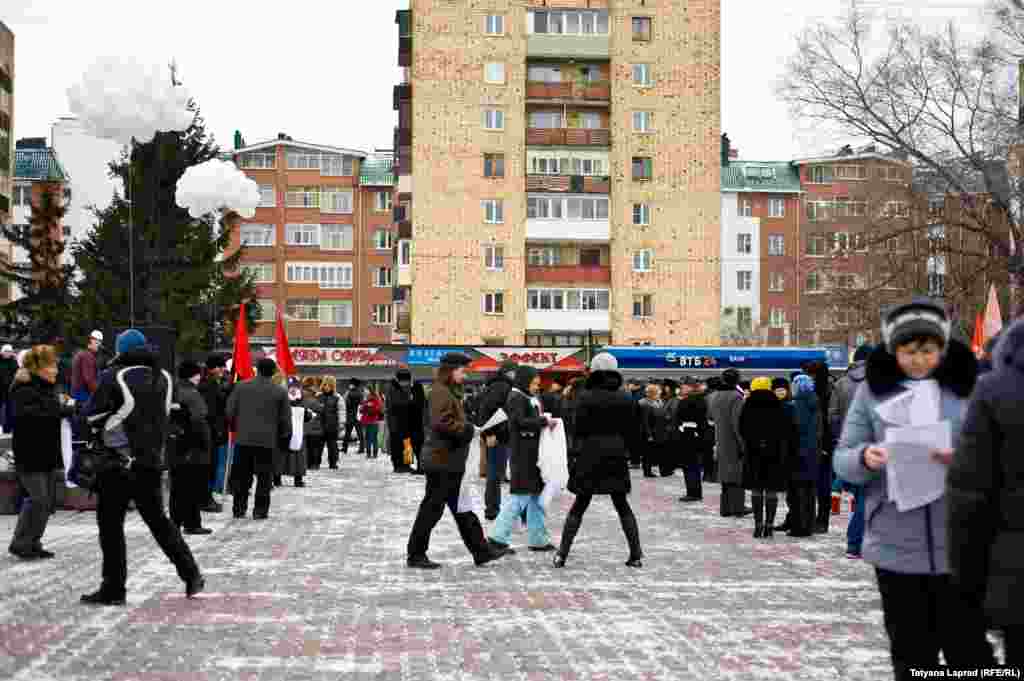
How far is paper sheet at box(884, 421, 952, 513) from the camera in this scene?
562 centimetres

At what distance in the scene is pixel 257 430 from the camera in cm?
1750

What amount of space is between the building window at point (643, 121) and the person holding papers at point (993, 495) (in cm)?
6880

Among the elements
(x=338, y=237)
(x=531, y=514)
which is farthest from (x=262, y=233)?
(x=531, y=514)

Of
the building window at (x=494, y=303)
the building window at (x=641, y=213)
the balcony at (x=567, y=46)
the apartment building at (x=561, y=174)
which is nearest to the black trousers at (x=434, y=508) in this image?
the apartment building at (x=561, y=174)

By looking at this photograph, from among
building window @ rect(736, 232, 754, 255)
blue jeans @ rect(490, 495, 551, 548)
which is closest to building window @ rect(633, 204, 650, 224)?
building window @ rect(736, 232, 754, 255)

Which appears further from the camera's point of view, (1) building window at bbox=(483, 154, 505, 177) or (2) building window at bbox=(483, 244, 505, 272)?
(1) building window at bbox=(483, 154, 505, 177)

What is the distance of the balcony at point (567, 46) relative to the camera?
236 feet

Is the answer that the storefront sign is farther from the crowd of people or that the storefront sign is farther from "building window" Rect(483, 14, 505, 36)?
the crowd of people

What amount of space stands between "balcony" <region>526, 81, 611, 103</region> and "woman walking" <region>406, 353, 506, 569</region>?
6081 centimetres

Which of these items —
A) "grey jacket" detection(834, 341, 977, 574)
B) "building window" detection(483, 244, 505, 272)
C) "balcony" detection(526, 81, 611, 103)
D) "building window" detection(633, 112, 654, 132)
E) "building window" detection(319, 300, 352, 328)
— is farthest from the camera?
"building window" detection(319, 300, 352, 328)

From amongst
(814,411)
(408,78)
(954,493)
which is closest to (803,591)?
(814,411)

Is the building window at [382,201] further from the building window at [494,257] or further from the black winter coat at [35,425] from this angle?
the black winter coat at [35,425]

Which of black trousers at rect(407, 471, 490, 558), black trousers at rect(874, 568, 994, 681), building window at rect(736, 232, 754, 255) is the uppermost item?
building window at rect(736, 232, 754, 255)

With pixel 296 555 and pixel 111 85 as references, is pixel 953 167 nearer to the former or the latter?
pixel 111 85
